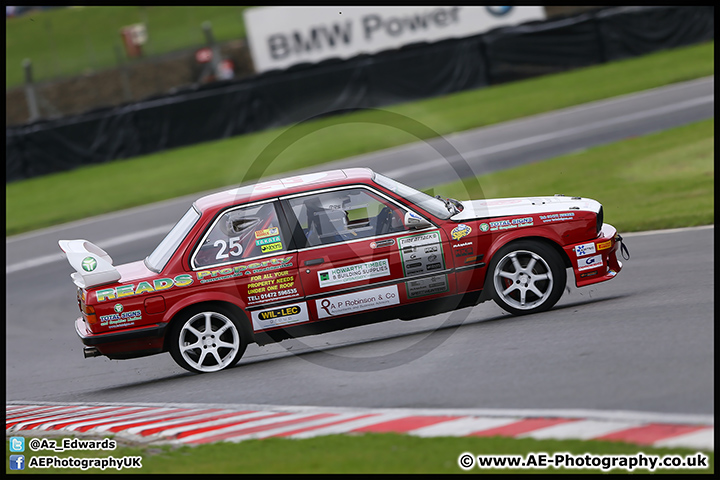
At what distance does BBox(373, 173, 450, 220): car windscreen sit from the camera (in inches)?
332

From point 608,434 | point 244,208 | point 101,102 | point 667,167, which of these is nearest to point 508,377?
point 608,434

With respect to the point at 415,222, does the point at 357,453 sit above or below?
below

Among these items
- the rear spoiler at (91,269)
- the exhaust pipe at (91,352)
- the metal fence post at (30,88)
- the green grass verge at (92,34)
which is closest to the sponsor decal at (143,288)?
the rear spoiler at (91,269)

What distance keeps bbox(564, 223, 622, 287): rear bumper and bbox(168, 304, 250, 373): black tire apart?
3.22 metres

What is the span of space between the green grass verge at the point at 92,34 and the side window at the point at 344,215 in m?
37.6

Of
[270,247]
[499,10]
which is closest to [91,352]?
[270,247]

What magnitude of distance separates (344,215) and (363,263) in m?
0.52

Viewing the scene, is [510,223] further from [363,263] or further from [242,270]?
[242,270]

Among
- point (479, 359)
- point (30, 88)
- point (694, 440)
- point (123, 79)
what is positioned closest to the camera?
point (694, 440)

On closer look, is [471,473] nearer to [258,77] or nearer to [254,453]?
[254,453]

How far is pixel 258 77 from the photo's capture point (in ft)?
86.1

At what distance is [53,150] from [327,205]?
19.4 m

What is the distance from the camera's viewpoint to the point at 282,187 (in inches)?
331

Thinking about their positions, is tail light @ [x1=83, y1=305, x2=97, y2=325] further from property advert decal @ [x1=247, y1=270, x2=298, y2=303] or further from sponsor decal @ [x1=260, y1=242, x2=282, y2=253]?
sponsor decal @ [x1=260, y1=242, x2=282, y2=253]
